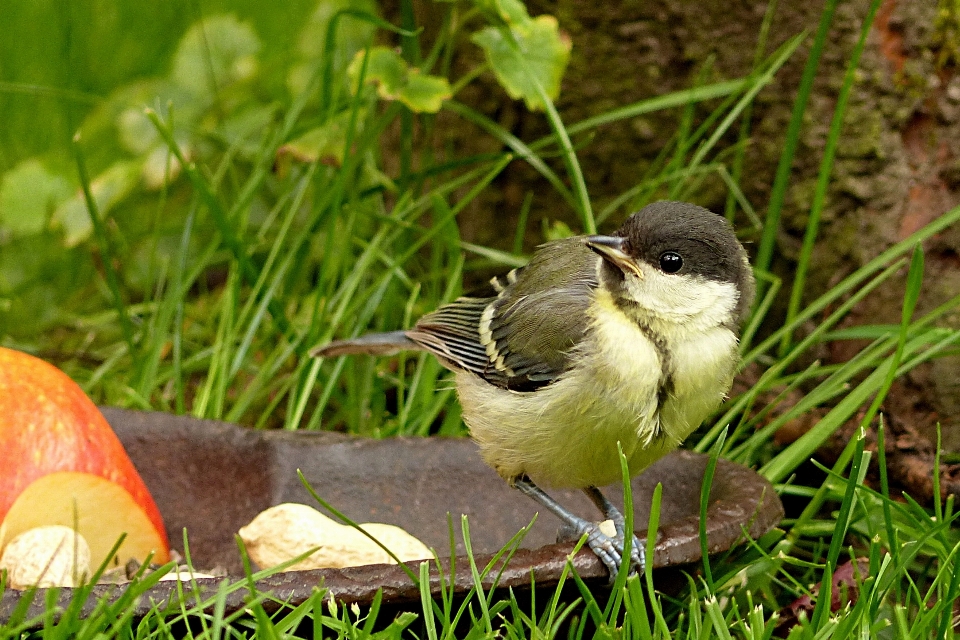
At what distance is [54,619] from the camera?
1.61 meters

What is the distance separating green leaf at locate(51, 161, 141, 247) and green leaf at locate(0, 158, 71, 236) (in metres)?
0.11

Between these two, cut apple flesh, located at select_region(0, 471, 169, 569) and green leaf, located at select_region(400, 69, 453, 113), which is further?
green leaf, located at select_region(400, 69, 453, 113)

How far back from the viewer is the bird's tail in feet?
8.81

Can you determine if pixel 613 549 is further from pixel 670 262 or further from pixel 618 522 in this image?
pixel 670 262

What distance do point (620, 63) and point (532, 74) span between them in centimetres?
57

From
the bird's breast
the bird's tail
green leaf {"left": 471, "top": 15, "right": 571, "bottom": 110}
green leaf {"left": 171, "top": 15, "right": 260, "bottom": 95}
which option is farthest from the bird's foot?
green leaf {"left": 171, "top": 15, "right": 260, "bottom": 95}

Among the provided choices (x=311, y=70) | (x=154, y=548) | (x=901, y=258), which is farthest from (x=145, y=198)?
(x=901, y=258)

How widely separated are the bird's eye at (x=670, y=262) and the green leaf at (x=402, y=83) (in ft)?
3.48

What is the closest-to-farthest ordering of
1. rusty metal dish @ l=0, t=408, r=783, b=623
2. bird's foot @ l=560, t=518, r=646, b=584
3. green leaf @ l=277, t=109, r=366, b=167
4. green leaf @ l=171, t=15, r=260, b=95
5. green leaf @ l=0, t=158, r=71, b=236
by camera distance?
bird's foot @ l=560, t=518, r=646, b=584
rusty metal dish @ l=0, t=408, r=783, b=623
green leaf @ l=277, t=109, r=366, b=167
green leaf @ l=0, t=158, r=71, b=236
green leaf @ l=171, t=15, r=260, b=95

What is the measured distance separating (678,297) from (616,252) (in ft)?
0.45

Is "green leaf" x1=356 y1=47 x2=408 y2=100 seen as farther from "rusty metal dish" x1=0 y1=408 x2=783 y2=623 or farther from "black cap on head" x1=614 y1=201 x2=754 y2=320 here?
"black cap on head" x1=614 y1=201 x2=754 y2=320

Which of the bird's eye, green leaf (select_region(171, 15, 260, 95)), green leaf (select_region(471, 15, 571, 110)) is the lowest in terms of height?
the bird's eye

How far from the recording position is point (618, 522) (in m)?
2.27

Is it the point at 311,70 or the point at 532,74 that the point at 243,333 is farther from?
the point at 532,74
